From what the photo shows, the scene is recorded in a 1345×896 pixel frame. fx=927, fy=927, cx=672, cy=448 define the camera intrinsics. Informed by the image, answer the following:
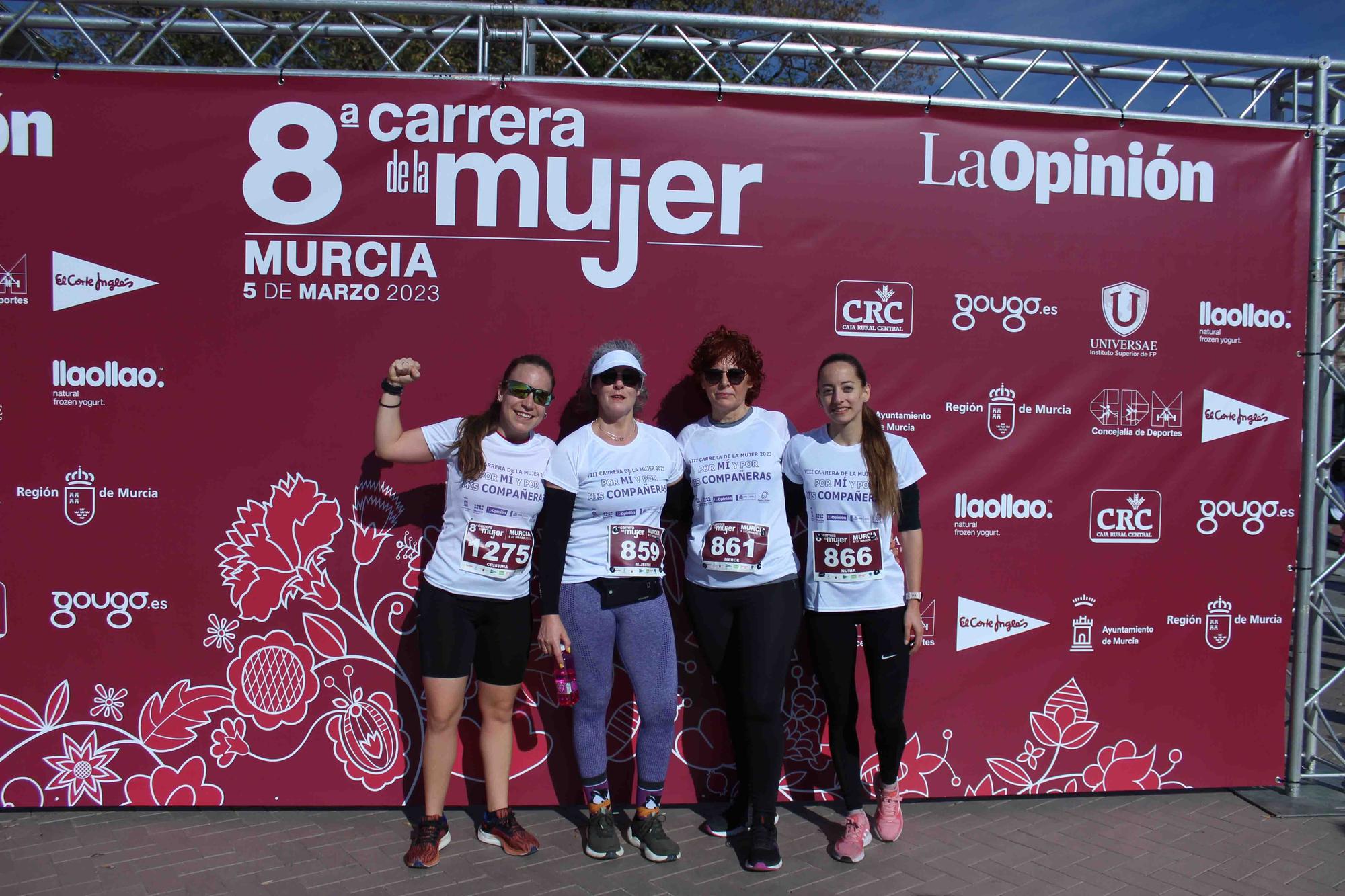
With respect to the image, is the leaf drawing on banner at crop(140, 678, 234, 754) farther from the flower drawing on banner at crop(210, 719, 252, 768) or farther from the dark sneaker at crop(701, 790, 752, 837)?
the dark sneaker at crop(701, 790, 752, 837)

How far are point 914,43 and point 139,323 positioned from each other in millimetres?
3626

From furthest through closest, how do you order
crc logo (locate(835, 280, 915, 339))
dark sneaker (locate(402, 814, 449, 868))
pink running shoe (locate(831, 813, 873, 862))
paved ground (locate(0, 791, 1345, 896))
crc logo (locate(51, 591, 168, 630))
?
crc logo (locate(835, 280, 915, 339))
crc logo (locate(51, 591, 168, 630))
pink running shoe (locate(831, 813, 873, 862))
dark sneaker (locate(402, 814, 449, 868))
paved ground (locate(0, 791, 1345, 896))

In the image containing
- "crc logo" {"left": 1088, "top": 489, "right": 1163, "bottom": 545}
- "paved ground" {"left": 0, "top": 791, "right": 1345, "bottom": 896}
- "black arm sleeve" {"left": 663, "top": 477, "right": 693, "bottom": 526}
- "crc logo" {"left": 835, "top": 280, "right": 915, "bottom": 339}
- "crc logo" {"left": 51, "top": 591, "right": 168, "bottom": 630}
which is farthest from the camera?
"crc logo" {"left": 1088, "top": 489, "right": 1163, "bottom": 545}

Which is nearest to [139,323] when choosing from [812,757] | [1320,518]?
[812,757]

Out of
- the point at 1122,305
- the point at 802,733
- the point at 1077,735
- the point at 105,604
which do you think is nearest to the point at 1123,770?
the point at 1077,735

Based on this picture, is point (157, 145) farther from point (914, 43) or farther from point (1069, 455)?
point (1069, 455)

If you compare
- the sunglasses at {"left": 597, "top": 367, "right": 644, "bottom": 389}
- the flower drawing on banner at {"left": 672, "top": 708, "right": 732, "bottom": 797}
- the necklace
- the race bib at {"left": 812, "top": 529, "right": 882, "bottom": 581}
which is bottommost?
the flower drawing on banner at {"left": 672, "top": 708, "right": 732, "bottom": 797}

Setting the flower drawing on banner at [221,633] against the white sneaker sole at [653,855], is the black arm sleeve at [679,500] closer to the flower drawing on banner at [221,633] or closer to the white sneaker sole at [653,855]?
the white sneaker sole at [653,855]

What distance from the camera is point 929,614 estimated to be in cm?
422

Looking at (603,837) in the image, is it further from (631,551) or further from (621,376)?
(621,376)

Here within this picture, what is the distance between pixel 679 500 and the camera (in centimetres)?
381

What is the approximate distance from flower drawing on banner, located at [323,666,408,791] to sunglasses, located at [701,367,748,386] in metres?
2.00

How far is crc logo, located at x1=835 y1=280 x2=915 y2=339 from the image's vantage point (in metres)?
4.18

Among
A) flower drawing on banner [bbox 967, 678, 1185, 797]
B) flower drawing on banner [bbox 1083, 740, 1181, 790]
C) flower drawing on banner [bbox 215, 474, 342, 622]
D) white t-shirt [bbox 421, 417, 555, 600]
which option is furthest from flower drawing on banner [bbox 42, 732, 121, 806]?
flower drawing on banner [bbox 1083, 740, 1181, 790]
